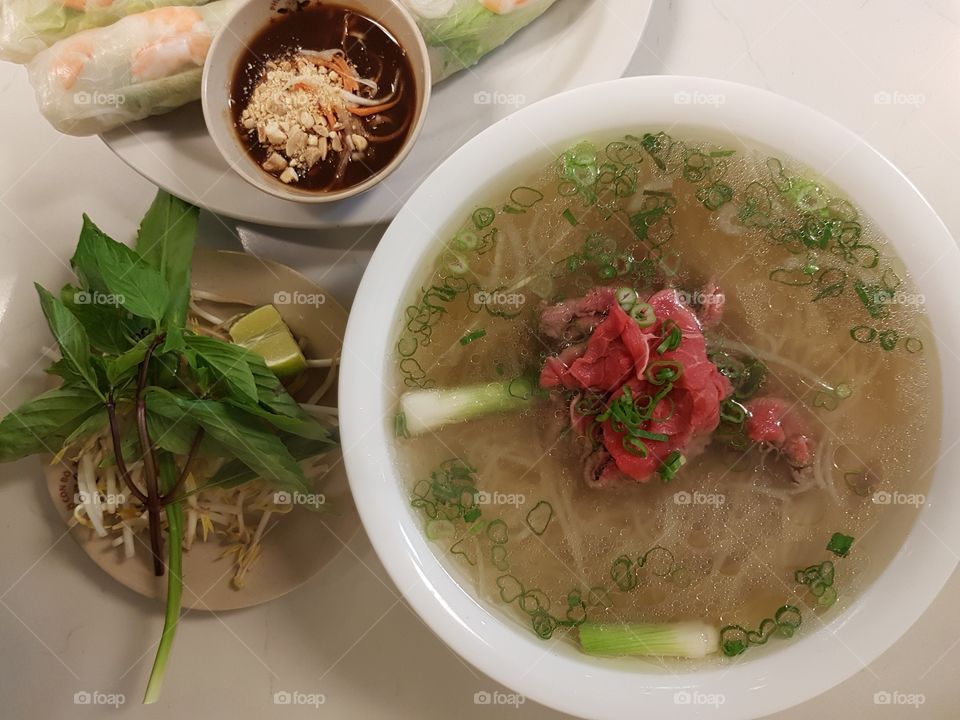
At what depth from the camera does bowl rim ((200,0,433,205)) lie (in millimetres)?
1368

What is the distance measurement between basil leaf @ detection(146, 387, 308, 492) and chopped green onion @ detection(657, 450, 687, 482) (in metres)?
0.64

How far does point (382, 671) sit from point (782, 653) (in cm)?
84

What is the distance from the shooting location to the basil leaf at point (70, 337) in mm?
1285

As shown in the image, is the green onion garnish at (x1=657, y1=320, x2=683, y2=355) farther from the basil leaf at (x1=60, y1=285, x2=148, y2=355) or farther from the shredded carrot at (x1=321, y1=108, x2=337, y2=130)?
the basil leaf at (x1=60, y1=285, x2=148, y2=355)

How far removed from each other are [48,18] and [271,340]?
824 mm

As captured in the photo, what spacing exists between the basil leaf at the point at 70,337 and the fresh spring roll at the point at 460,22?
2.72 feet

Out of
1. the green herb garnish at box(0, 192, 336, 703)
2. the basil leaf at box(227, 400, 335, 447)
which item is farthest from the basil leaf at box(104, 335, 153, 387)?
the basil leaf at box(227, 400, 335, 447)

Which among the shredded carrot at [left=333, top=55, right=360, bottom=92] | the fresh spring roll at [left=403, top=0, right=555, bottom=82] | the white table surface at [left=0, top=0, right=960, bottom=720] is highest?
the fresh spring roll at [left=403, top=0, right=555, bottom=82]

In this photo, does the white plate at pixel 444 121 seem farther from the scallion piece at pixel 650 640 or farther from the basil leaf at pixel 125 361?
the scallion piece at pixel 650 640

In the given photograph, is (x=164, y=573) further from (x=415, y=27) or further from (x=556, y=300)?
(x=415, y=27)

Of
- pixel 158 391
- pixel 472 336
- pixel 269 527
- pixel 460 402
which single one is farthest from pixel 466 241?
pixel 269 527

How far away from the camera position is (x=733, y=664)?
1223 mm

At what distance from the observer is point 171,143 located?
1.50m

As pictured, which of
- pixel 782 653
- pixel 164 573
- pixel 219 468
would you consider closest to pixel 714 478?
pixel 782 653
